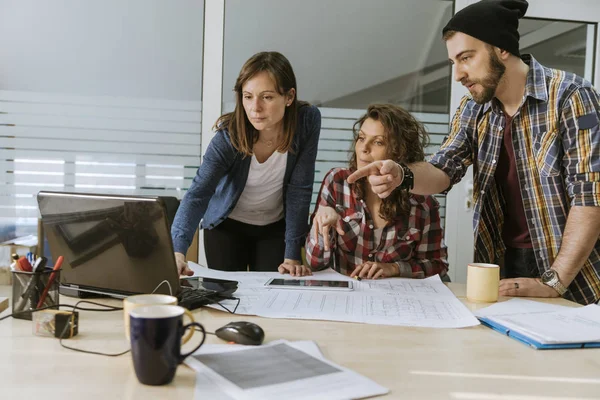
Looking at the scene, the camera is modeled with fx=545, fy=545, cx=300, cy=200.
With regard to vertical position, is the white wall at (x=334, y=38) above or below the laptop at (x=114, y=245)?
above

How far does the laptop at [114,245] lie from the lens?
44.6 inches

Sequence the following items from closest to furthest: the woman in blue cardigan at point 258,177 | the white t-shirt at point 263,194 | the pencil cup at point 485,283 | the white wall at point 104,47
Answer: the pencil cup at point 485,283 → the woman in blue cardigan at point 258,177 → the white t-shirt at point 263,194 → the white wall at point 104,47

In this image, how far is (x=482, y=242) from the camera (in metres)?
1.89

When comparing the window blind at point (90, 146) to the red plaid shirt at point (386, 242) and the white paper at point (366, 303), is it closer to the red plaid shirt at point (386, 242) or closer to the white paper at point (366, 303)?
the red plaid shirt at point (386, 242)

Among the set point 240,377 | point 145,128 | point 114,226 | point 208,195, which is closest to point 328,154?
point 145,128

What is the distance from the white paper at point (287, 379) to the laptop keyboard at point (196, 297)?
0.99 ft

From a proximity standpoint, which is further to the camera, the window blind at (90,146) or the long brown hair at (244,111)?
the window blind at (90,146)

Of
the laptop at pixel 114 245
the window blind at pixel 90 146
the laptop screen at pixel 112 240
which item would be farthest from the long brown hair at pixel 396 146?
the window blind at pixel 90 146

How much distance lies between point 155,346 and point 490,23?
1414 mm

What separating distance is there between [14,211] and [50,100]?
0.67 m

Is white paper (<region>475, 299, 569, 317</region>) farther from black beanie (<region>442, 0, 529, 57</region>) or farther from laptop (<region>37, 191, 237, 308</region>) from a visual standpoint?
black beanie (<region>442, 0, 529, 57</region>)

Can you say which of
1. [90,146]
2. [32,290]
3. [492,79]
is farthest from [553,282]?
[90,146]

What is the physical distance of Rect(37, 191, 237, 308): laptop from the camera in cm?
113

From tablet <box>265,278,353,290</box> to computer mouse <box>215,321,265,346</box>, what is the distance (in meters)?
0.47
